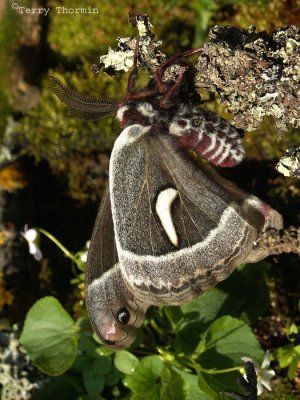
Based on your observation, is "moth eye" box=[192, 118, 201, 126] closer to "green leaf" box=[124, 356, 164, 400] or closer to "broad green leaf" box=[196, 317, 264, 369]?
"broad green leaf" box=[196, 317, 264, 369]

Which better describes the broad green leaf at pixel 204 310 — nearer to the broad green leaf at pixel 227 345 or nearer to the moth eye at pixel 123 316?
the broad green leaf at pixel 227 345

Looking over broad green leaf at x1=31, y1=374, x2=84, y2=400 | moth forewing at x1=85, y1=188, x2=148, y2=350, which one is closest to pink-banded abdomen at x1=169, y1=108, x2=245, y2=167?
moth forewing at x1=85, y1=188, x2=148, y2=350

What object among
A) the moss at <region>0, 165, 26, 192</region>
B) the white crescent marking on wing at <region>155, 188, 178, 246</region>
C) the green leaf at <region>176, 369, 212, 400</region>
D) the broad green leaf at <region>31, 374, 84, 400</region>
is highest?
the white crescent marking on wing at <region>155, 188, 178, 246</region>

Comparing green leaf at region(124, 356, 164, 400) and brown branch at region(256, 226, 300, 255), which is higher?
brown branch at region(256, 226, 300, 255)

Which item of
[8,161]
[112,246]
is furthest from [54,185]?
[112,246]

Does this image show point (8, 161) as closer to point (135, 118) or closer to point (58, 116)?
point (58, 116)

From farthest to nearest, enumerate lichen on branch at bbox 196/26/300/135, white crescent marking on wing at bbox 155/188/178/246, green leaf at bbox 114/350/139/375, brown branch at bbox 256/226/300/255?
1. green leaf at bbox 114/350/139/375
2. white crescent marking on wing at bbox 155/188/178/246
3. brown branch at bbox 256/226/300/255
4. lichen on branch at bbox 196/26/300/135

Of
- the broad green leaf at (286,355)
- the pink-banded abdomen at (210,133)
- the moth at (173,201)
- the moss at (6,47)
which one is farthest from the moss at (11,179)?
the broad green leaf at (286,355)
